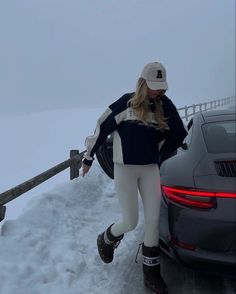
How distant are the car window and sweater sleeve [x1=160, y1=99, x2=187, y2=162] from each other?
214 millimetres

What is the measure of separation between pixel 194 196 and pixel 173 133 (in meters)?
0.74

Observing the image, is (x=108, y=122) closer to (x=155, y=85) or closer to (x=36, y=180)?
(x=155, y=85)

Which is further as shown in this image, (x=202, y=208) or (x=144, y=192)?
(x=144, y=192)

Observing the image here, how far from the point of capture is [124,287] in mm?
3826

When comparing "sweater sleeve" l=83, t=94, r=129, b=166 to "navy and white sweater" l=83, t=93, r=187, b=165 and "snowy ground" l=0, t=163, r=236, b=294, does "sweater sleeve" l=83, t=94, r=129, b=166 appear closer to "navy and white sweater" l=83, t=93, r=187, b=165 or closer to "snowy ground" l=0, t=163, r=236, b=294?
"navy and white sweater" l=83, t=93, r=187, b=165

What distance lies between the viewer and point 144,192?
3713 millimetres

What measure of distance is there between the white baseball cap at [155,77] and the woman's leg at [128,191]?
68 cm

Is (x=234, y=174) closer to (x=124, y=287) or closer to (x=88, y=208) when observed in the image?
(x=124, y=287)

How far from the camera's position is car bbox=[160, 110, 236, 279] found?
3.06 m

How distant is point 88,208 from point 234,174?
11.1 ft

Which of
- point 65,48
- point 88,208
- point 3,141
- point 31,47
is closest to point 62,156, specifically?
point 3,141

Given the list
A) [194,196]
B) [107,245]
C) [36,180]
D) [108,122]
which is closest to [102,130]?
[108,122]

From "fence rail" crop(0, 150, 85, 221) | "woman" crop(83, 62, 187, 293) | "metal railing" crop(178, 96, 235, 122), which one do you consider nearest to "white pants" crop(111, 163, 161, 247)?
"woman" crop(83, 62, 187, 293)

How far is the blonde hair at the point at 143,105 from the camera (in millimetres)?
3498
